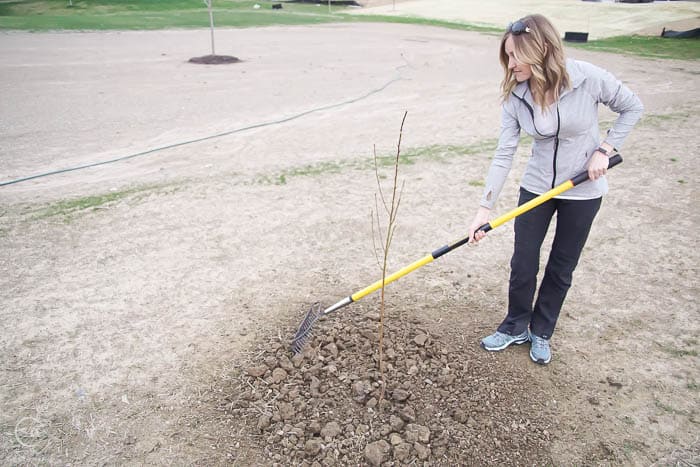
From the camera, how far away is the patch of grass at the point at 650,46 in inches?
621

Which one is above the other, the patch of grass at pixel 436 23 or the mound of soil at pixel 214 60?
the patch of grass at pixel 436 23

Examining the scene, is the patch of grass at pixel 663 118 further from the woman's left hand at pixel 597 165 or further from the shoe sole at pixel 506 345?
the woman's left hand at pixel 597 165

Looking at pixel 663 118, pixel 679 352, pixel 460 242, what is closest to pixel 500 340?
pixel 460 242

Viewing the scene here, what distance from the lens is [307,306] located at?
400cm

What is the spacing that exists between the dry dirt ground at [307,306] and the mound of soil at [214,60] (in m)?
6.39

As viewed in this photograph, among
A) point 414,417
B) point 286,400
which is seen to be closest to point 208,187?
point 286,400

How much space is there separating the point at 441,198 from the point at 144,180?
3.72 meters

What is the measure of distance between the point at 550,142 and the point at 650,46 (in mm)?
18556

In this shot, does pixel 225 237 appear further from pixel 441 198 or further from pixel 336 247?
pixel 441 198

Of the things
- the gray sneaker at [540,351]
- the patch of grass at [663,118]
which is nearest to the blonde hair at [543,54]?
the gray sneaker at [540,351]

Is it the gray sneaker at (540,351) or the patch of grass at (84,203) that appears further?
the patch of grass at (84,203)

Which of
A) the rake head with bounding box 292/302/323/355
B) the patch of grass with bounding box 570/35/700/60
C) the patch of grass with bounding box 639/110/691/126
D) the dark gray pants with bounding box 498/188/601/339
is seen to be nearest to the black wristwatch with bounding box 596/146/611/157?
the dark gray pants with bounding box 498/188/601/339

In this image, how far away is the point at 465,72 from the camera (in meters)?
13.7

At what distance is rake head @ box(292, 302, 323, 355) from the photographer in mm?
3396
